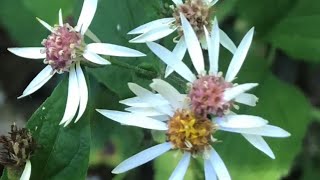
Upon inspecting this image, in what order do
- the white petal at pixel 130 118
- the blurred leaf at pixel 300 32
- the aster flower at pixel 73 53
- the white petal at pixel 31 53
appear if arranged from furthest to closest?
the blurred leaf at pixel 300 32
the white petal at pixel 31 53
the aster flower at pixel 73 53
the white petal at pixel 130 118

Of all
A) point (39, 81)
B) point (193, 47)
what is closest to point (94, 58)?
point (39, 81)

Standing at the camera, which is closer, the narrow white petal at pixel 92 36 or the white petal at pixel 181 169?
the white petal at pixel 181 169

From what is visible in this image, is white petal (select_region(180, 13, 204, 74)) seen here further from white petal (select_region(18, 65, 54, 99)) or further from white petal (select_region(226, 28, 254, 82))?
white petal (select_region(18, 65, 54, 99))

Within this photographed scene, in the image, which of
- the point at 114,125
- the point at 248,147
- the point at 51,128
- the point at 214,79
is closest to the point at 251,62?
the point at 248,147

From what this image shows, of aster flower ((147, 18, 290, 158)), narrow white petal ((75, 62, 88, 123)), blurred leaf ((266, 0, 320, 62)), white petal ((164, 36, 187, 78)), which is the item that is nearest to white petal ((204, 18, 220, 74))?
aster flower ((147, 18, 290, 158))

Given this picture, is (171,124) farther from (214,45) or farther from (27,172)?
(27,172)

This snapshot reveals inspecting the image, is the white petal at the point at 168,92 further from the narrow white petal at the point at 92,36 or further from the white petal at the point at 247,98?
the narrow white petal at the point at 92,36

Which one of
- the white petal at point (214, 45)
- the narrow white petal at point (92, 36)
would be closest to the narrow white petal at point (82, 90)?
Answer: the narrow white petal at point (92, 36)

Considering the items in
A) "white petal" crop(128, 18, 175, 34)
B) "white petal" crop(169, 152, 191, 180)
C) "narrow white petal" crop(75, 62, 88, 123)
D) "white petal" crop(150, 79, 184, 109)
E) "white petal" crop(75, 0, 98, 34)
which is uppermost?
"white petal" crop(75, 0, 98, 34)
